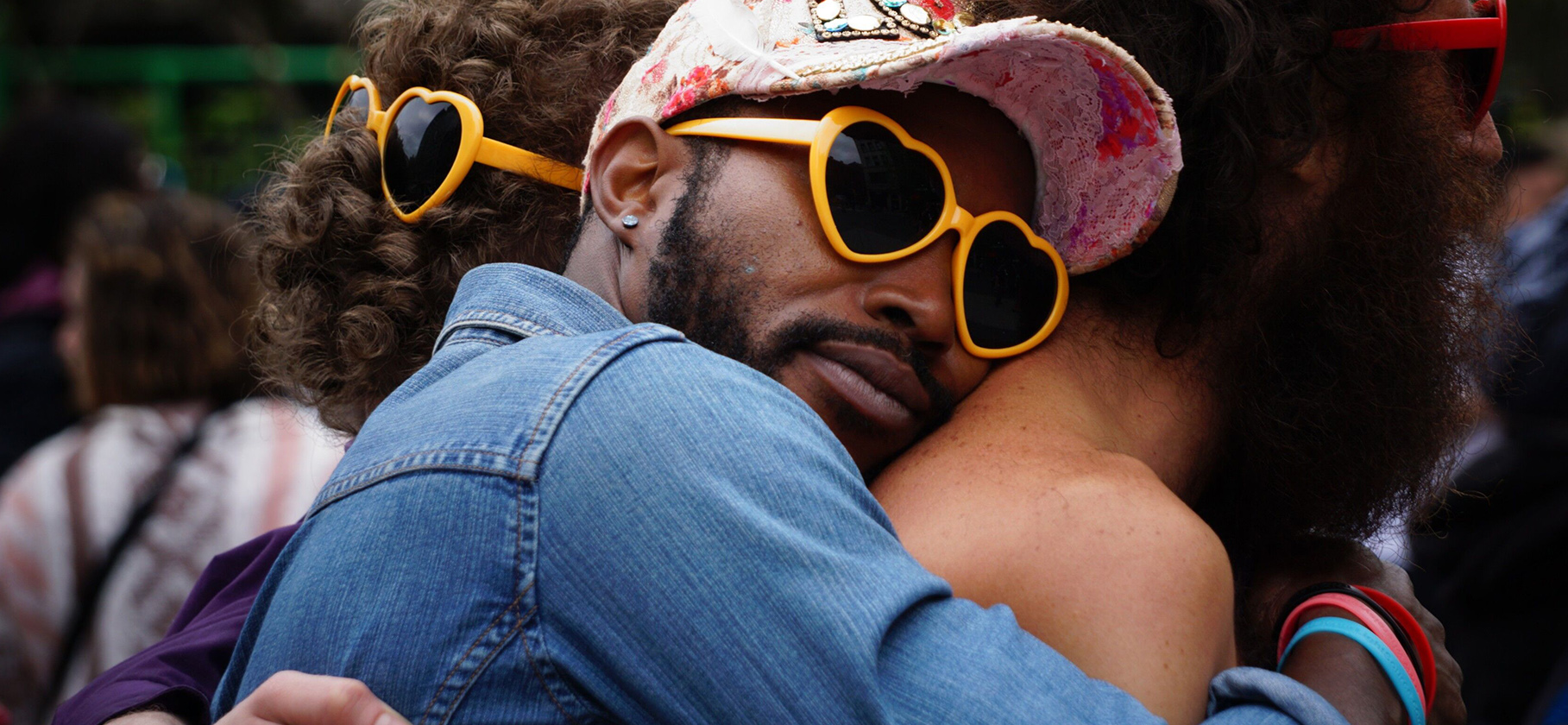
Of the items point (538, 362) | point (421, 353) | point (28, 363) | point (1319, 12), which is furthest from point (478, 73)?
point (28, 363)

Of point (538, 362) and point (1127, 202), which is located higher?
point (538, 362)

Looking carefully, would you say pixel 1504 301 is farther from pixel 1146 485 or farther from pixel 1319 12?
pixel 1146 485

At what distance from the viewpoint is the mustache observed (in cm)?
181

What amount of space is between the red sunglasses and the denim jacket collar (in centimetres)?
123

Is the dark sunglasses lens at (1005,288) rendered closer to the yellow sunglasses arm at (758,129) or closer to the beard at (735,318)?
the beard at (735,318)

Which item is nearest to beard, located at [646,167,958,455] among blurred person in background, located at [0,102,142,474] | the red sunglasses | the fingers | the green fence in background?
the fingers

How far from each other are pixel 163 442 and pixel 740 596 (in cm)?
282

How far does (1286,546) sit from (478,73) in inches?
71.9

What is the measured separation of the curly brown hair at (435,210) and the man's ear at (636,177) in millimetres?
400

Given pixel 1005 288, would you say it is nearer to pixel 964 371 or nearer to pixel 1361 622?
pixel 964 371

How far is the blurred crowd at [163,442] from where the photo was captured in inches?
126

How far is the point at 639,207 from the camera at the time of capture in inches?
77.3

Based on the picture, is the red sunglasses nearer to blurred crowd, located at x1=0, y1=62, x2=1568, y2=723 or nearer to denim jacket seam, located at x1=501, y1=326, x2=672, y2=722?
blurred crowd, located at x1=0, y1=62, x2=1568, y2=723

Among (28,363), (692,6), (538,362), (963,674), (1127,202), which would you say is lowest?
(28,363)
